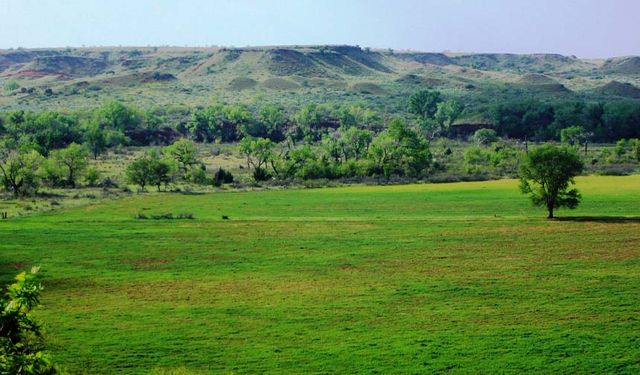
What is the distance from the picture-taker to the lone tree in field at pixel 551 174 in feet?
207

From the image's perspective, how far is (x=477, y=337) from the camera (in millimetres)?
33688

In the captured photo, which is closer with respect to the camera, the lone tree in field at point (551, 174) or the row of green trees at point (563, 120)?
the lone tree in field at point (551, 174)

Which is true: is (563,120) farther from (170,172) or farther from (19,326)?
(19,326)

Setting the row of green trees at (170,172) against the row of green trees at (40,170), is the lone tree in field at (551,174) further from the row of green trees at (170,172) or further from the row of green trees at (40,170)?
the row of green trees at (40,170)

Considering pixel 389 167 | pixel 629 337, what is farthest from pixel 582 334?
pixel 389 167

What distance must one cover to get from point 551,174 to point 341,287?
89.5ft

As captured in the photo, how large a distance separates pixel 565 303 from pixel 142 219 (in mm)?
40377

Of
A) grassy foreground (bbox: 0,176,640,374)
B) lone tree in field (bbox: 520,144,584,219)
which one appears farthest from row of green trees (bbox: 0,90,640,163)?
lone tree in field (bbox: 520,144,584,219)

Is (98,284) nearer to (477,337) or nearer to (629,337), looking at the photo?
(477,337)

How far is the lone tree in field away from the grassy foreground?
2187 mm

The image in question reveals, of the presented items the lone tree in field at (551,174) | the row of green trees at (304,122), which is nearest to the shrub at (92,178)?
the row of green trees at (304,122)

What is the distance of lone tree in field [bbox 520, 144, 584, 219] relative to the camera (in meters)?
63.1

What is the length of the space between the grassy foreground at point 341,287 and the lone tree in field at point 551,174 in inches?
86.1

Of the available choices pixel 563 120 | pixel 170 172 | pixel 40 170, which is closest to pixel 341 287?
pixel 40 170
